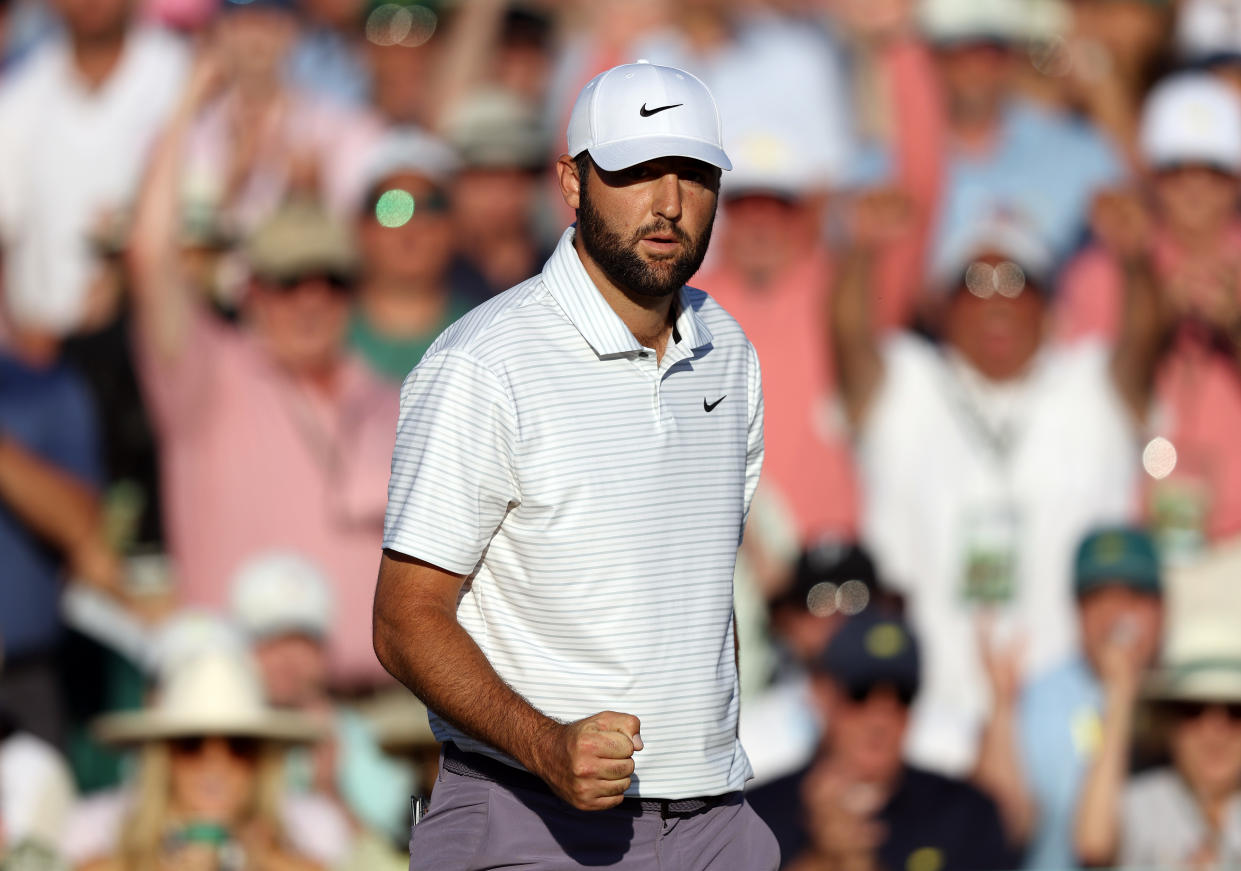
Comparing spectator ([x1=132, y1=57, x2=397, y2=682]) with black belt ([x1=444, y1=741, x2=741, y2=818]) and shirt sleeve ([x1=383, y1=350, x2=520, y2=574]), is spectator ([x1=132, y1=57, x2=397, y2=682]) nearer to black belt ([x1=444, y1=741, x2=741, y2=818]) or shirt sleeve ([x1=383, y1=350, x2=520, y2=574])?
black belt ([x1=444, y1=741, x2=741, y2=818])

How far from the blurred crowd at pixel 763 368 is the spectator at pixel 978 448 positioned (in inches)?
0.6

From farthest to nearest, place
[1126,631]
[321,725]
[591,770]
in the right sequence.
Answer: [1126,631]
[321,725]
[591,770]

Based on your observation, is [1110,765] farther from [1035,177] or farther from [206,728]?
[206,728]

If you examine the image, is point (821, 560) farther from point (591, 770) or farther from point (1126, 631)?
point (591, 770)

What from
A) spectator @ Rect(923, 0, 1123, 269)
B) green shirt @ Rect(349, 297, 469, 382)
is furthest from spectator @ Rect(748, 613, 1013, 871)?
spectator @ Rect(923, 0, 1123, 269)

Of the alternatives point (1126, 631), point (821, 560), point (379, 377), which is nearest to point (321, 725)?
point (379, 377)

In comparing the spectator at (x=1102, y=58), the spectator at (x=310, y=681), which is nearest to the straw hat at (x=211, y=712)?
the spectator at (x=310, y=681)

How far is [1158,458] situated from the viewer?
23.2 ft

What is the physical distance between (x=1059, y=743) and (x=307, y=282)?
3178 millimetres

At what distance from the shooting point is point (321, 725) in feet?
19.9

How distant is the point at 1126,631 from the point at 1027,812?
29.5 inches

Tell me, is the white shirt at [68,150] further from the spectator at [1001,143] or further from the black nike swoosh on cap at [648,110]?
the black nike swoosh on cap at [648,110]

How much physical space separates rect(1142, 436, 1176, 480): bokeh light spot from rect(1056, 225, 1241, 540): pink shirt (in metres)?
0.03

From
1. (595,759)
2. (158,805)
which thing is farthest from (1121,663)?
(595,759)
